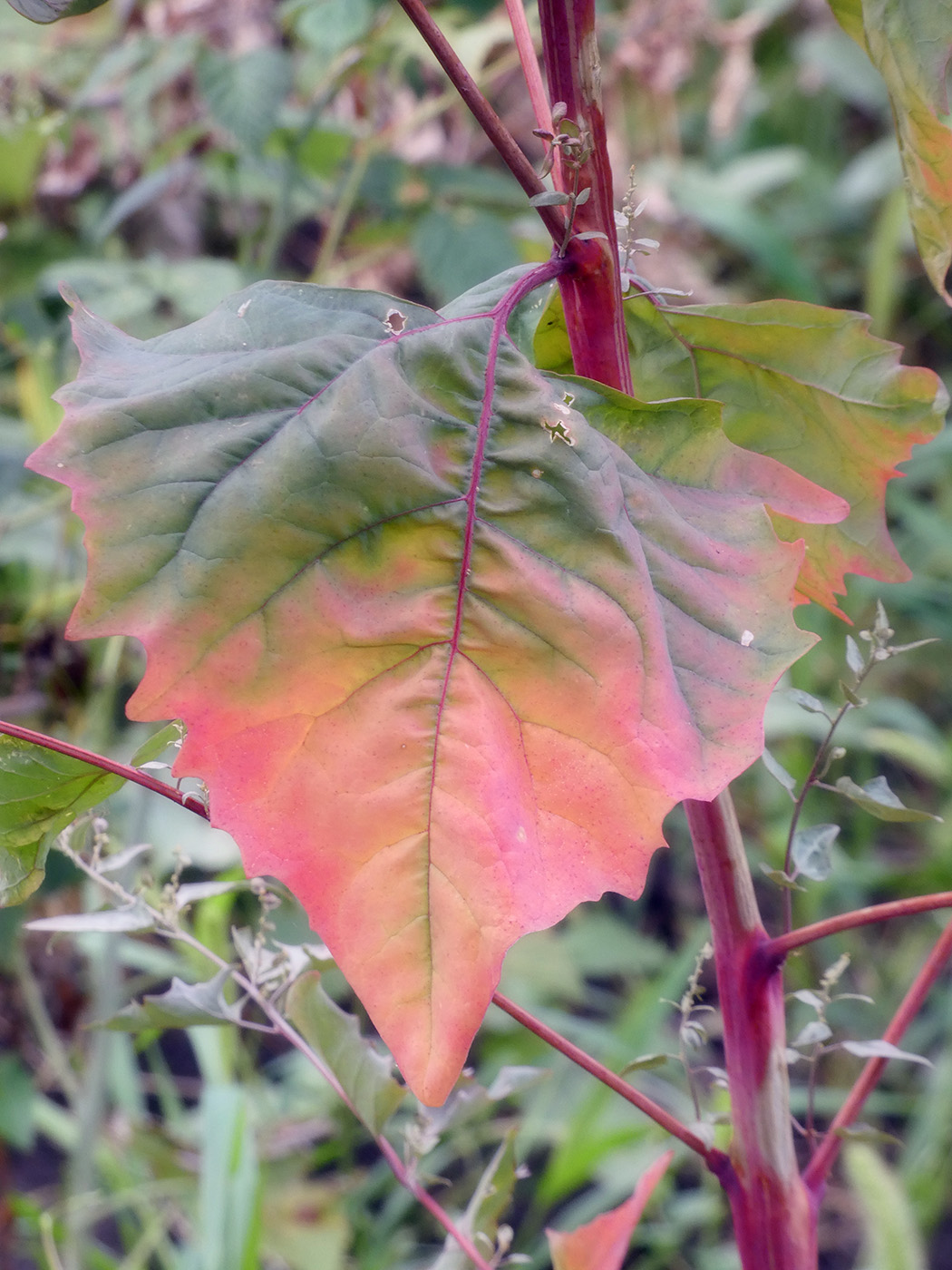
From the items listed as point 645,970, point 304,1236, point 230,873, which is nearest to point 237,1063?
point 304,1236

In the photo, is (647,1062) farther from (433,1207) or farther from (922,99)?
(922,99)

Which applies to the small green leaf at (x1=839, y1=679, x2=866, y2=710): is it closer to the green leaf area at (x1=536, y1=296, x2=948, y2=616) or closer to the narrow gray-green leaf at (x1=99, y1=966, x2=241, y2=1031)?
the green leaf area at (x1=536, y1=296, x2=948, y2=616)

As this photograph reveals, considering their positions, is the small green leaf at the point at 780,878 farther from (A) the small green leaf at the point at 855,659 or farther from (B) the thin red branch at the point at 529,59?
(B) the thin red branch at the point at 529,59

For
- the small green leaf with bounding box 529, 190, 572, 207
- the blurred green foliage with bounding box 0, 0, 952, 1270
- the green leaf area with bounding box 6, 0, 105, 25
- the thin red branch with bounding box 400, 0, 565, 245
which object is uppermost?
the green leaf area with bounding box 6, 0, 105, 25

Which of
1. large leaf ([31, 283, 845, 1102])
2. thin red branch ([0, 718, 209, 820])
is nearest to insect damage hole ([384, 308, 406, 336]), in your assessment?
large leaf ([31, 283, 845, 1102])

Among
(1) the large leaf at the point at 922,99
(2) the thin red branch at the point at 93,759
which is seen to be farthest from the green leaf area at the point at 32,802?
(1) the large leaf at the point at 922,99

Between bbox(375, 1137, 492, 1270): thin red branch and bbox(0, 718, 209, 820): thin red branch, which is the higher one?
bbox(0, 718, 209, 820): thin red branch

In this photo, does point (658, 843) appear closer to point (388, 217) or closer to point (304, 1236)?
point (388, 217)
